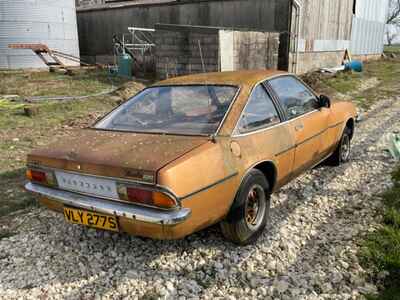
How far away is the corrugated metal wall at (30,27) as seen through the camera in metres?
14.0

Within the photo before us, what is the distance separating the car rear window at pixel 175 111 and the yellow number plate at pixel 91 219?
2.76 feet

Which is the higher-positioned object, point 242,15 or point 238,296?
point 242,15

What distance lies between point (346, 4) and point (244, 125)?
18.8m

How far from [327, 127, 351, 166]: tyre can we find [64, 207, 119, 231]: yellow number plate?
3399mm

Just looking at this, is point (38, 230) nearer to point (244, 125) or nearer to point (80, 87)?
point (244, 125)

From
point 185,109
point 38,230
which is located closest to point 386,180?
point 185,109

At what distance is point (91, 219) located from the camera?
2783mm

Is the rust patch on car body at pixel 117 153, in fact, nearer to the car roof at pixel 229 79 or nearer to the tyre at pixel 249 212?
the tyre at pixel 249 212

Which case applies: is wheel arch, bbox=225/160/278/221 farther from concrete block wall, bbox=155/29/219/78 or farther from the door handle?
concrete block wall, bbox=155/29/219/78

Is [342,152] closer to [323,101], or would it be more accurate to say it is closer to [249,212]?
[323,101]

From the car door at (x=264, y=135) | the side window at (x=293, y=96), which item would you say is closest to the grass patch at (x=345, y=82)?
the side window at (x=293, y=96)

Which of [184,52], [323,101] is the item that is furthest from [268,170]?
[184,52]

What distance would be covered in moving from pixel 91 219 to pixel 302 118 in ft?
7.79

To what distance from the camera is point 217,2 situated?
14.7m
